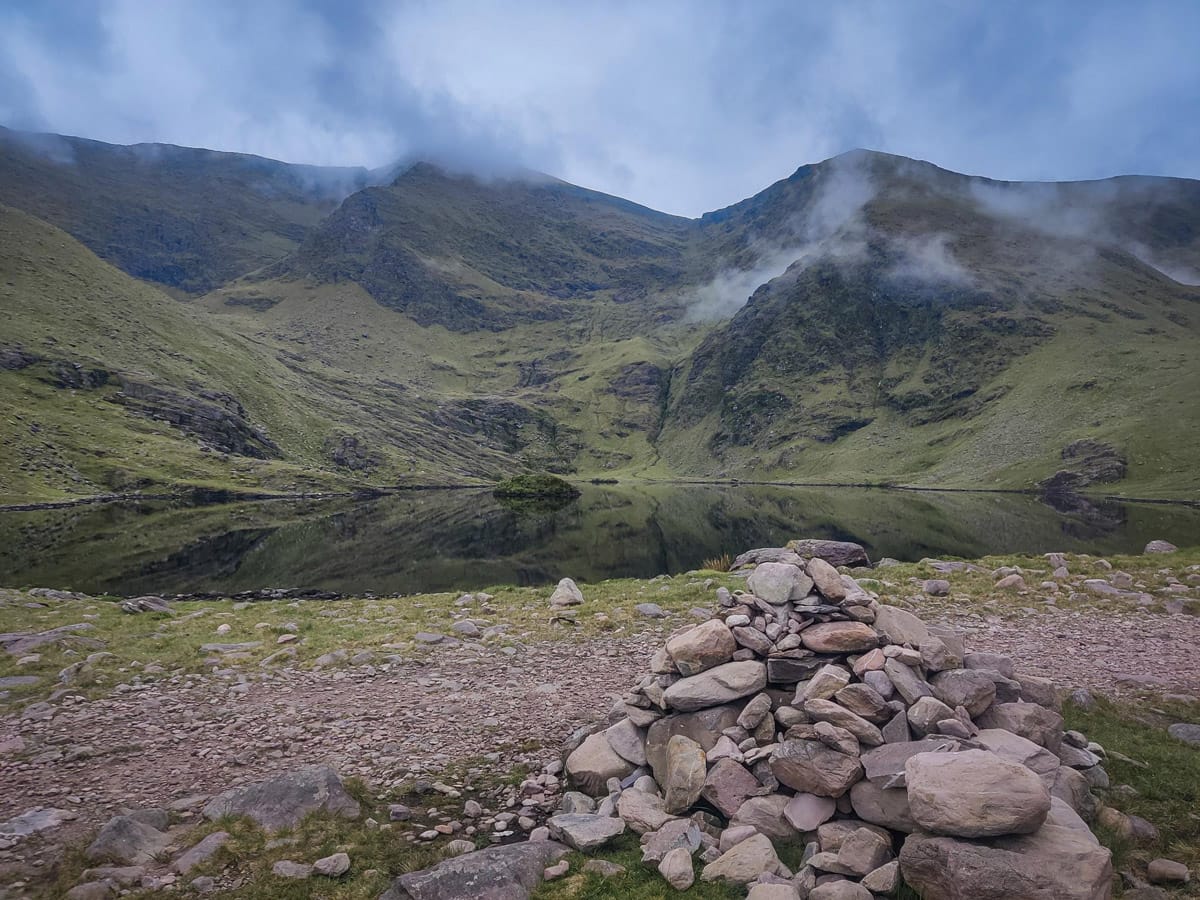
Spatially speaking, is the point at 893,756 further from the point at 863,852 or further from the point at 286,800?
the point at 286,800

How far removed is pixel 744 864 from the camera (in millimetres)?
8430

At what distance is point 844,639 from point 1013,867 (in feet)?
14.5

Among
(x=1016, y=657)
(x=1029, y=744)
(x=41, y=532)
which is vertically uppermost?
(x=1029, y=744)

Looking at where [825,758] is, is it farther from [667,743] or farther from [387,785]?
[387,785]

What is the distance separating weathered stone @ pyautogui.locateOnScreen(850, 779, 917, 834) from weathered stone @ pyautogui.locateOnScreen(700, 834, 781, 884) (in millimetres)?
1567

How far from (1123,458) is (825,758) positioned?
198494mm

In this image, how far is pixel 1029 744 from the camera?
991cm

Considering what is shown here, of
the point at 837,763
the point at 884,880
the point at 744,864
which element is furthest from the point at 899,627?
the point at 744,864

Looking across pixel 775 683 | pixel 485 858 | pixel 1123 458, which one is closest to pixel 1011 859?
pixel 775 683

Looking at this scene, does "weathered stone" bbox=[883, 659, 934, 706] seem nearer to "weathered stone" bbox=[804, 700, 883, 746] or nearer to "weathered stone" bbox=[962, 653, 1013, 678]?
"weathered stone" bbox=[804, 700, 883, 746]

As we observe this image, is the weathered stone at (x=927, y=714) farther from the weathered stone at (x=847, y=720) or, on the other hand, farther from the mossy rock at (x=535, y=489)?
the mossy rock at (x=535, y=489)

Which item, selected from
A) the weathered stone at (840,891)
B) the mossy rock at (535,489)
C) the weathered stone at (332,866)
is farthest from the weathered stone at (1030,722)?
the mossy rock at (535,489)

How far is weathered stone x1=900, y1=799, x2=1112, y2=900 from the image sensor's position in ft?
23.4

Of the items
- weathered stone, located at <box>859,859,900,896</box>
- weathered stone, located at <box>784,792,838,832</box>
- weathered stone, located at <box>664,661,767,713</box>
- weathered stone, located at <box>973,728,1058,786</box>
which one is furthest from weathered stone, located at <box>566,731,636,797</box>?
weathered stone, located at <box>973,728,1058,786</box>
